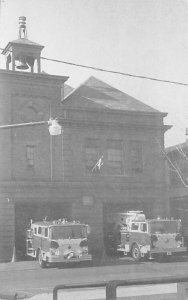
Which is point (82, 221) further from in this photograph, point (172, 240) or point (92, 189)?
point (172, 240)

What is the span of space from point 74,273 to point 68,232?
241 centimetres

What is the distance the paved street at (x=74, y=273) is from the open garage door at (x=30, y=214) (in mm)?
1751

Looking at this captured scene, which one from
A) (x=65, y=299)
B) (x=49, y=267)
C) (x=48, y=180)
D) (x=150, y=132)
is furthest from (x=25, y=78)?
(x=65, y=299)

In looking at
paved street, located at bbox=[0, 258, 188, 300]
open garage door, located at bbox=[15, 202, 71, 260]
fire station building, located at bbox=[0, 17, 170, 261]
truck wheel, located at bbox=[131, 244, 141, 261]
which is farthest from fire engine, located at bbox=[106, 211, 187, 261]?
open garage door, located at bbox=[15, 202, 71, 260]

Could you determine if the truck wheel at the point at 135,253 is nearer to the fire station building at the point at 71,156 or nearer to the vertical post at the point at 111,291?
the fire station building at the point at 71,156

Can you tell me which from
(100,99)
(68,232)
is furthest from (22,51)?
(68,232)

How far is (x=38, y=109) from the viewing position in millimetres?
24234

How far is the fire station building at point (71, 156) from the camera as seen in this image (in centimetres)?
2345

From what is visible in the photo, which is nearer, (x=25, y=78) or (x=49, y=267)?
(x=49, y=267)

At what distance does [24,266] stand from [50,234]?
6.46 feet

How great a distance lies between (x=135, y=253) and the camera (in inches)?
846

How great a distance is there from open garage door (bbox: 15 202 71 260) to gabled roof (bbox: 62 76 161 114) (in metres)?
5.12

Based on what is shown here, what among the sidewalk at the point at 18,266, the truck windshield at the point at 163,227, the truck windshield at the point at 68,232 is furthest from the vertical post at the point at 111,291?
the truck windshield at the point at 163,227

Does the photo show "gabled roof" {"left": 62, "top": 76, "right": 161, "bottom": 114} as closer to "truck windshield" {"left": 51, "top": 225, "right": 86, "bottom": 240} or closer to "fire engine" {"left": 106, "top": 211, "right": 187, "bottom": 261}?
"fire engine" {"left": 106, "top": 211, "right": 187, "bottom": 261}
